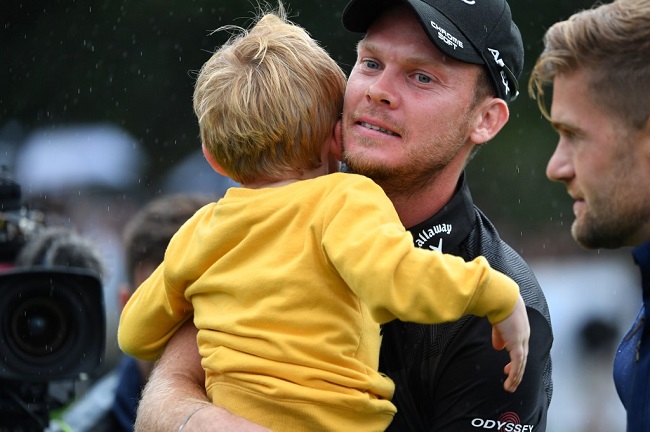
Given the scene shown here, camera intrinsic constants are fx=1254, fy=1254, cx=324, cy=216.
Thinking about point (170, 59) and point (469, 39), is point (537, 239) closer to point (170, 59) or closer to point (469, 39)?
point (170, 59)

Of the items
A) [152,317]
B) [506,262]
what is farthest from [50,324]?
[506,262]

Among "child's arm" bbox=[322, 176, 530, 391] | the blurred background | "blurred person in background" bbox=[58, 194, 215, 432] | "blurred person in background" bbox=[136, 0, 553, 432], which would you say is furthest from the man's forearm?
the blurred background

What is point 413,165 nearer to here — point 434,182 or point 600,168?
point 434,182

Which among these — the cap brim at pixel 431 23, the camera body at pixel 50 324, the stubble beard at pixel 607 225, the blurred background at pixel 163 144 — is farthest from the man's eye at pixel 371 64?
the blurred background at pixel 163 144

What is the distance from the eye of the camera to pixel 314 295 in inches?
115

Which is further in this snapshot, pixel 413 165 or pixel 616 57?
pixel 413 165

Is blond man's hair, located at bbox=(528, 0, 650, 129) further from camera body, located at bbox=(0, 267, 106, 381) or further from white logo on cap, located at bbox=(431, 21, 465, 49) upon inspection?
camera body, located at bbox=(0, 267, 106, 381)

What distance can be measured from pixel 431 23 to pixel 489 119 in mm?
422

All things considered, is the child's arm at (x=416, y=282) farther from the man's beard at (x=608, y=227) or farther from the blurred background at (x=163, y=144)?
the blurred background at (x=163, y=144)

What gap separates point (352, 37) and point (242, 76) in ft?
17.7

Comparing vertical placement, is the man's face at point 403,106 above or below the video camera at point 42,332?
above

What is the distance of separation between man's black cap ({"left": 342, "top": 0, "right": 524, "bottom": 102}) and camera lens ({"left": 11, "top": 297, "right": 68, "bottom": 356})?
2.11m

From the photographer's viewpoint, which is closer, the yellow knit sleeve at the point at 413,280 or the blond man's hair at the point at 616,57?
the yellow knit sleeve at the point at 413,280

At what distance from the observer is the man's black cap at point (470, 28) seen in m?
3.36
